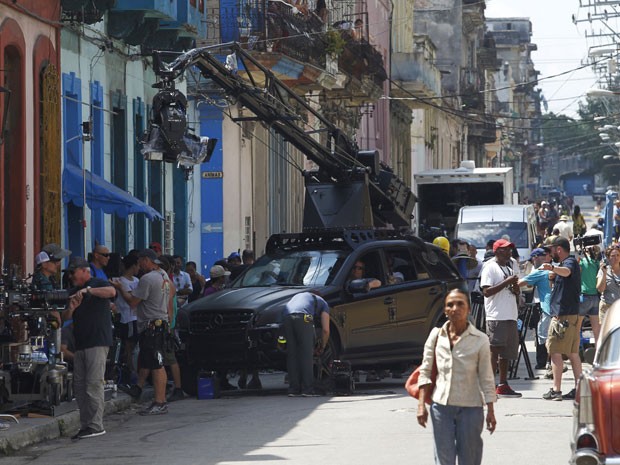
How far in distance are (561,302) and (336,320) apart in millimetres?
2993

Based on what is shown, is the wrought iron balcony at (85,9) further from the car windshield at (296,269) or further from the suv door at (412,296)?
the suv door at (412,296)

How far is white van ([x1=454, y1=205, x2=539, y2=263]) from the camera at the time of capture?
40.7m

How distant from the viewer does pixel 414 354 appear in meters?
21.8

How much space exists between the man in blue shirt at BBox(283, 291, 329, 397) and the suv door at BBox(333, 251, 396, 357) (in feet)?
2.95

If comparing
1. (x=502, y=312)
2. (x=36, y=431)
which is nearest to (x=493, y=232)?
(x=502, y=312)

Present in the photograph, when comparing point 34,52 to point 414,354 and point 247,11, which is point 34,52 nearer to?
point 414,354

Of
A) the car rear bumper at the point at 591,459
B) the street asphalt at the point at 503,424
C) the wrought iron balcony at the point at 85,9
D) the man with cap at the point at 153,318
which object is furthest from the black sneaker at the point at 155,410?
the wrought iron balcony at the point at 85,9

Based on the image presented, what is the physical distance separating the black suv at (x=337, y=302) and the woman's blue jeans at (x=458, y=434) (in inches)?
360

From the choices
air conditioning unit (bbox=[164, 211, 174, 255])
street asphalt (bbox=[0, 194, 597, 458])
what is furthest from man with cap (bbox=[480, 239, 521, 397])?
air conditioning unit (bbox=[164, 211, 174, 255])

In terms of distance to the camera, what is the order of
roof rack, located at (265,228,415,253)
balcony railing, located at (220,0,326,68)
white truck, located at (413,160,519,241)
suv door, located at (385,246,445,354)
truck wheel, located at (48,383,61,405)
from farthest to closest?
1. white truck, located at (413,160,519,241)
2. balcony railing, located at (220,0,326,68)
3. roof rack, located at (265,228,415,253)
4. suv door, located at (385,246,445,354)
5. truck wheel, located at (48,383,61,405)

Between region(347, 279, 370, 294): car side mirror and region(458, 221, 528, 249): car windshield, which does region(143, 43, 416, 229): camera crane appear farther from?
region(458, 221, 528, 249): car windshield

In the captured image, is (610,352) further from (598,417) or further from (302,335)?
(302,335)

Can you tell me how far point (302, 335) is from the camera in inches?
773

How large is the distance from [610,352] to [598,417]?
786mm
